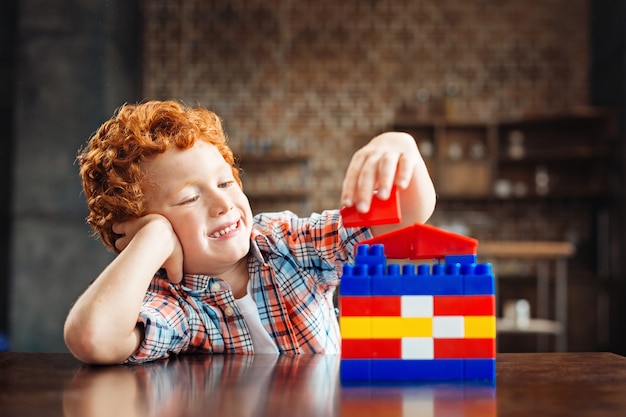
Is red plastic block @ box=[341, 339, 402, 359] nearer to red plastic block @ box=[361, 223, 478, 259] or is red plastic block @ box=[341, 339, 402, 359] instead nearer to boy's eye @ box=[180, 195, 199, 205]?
red plastic block @ box=[361, 223, 478, 259]

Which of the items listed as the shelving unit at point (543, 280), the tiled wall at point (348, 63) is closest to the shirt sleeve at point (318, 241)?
the shelving unit at point (543, 280)

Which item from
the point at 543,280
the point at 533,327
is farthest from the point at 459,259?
the point at 543,280

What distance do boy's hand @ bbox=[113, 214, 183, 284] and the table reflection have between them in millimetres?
287

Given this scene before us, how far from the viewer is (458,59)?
6477 millimetres

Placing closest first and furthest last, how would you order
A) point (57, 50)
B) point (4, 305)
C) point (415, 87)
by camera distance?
point (57, 50), point (4, 305), point (415, 87)

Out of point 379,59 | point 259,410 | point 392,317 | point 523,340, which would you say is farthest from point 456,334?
point 379,59

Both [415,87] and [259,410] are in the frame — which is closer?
[259,410]

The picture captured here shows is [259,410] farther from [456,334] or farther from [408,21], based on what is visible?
[408,21]

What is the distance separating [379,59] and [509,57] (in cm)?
116

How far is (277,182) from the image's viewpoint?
6.47 meters

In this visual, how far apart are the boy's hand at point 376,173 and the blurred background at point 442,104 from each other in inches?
179

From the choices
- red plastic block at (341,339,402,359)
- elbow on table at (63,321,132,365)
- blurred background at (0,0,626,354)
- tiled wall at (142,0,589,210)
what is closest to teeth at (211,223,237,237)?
elbow on table at (63,321,132,365)

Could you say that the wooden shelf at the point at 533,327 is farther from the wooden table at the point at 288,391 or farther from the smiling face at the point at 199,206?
the wooden table at the point at 288,391

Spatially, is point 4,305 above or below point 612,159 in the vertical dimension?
below
